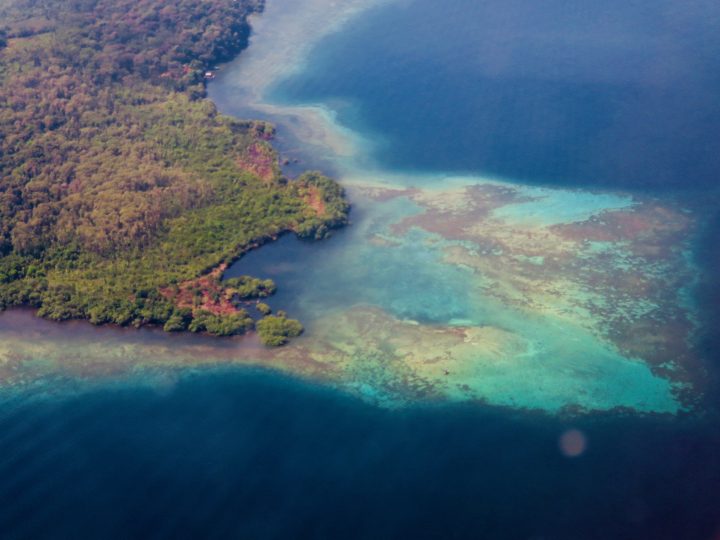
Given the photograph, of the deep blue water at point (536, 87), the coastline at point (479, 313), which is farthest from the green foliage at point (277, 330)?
the deep blue water at point (536, 87)

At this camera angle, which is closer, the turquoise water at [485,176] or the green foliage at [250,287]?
the turquoise water at [485,176]

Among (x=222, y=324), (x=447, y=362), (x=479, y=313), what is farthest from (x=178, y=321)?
(x=479, y=313)

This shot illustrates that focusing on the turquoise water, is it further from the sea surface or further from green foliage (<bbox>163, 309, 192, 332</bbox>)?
green foliage (<bbox>163, 309, 192, 332</bbox>)

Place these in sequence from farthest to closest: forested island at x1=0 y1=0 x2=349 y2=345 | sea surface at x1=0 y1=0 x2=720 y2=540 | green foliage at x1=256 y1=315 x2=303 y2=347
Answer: forested island at x1=0 y1=0 x2=349 y2=345
green foliage at x1=256 y1=315 x2=303 y2=347
sea surface at x1=0 y1=0 x2=720 y2=540

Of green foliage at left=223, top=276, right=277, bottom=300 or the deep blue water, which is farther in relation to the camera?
the deep blue water

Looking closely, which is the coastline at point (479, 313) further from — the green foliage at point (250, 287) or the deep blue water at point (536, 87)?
the deep blue water at point (536, 87)

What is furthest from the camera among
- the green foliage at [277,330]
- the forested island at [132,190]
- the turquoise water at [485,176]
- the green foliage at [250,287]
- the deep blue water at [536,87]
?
the deep blue water at [536,87]

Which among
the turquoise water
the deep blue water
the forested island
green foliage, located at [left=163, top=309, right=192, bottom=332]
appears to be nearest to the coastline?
the turquoise water

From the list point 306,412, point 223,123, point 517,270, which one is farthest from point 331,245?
point 223,123
